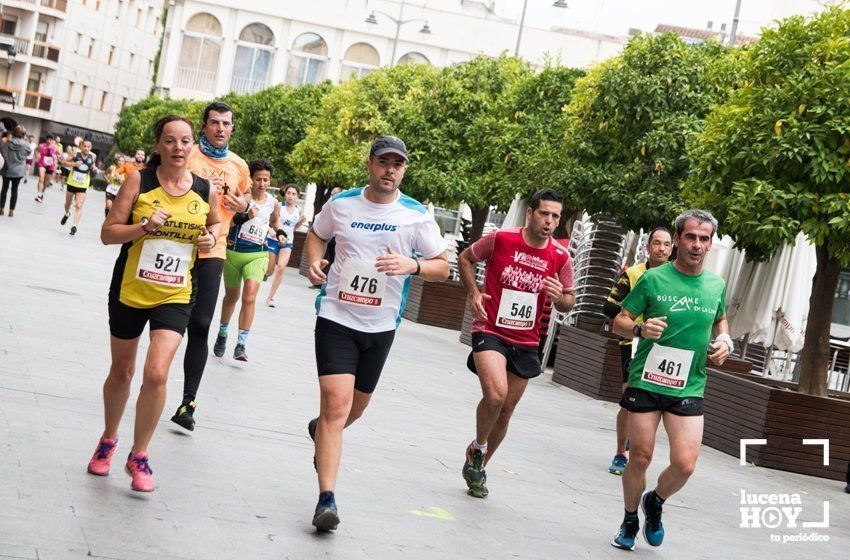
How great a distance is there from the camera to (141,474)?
21.1 ft

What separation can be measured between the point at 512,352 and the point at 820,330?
6038 millimetres

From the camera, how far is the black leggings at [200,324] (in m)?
8.48

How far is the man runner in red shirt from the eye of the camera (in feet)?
26.9

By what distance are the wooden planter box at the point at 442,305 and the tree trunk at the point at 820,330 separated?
12.6 m

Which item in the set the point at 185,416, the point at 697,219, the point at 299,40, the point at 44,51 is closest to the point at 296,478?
the point at 185,416

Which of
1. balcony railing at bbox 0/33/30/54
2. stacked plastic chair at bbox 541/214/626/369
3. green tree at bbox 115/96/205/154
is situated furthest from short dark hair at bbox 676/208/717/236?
balcony railing at bbox 0/33/30/54

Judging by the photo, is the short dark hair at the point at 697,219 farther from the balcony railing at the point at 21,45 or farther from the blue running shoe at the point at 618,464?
the balcony railing at the point at 21,45

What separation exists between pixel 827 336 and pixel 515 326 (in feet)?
19.8

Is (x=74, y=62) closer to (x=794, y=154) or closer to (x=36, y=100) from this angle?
(x=36, y=100)

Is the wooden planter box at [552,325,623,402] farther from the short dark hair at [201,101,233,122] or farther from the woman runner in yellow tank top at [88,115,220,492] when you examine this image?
the woman runner in yellow tank top at [88,115,220,492]

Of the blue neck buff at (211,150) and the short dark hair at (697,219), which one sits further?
the blue neck buff at (211,150)

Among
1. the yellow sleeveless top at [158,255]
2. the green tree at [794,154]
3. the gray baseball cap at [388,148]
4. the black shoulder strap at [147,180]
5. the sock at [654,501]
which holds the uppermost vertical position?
the green tree at [794,154]

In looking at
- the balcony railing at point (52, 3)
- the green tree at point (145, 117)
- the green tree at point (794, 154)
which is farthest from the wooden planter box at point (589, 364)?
the balcony railing at point (52, 3)

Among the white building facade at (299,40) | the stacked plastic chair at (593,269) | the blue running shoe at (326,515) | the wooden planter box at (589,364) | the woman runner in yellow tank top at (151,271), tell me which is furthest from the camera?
the white building facade at (299,40)
